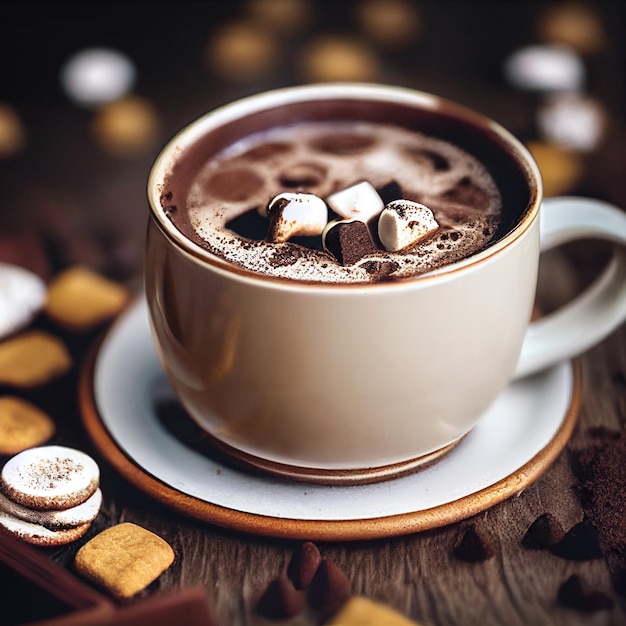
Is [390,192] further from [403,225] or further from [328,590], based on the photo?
[328,590]

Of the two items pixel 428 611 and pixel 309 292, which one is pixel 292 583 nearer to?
pixel 428 611

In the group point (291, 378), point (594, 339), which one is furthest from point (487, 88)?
point (291, 378)

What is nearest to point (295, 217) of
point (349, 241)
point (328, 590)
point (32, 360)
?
point (349, 241)

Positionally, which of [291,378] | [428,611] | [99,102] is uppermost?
[291,378]

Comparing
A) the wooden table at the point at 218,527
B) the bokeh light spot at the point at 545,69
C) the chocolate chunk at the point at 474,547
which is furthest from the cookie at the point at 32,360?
the bokeh light spot at the point at 545,69

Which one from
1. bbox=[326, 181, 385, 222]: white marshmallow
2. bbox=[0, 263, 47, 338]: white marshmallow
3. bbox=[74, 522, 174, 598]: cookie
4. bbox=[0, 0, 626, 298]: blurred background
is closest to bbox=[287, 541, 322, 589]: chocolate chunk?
bbox=[74, 522, 174, 598]: cookie

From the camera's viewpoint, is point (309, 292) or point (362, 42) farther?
point (362, 42)
